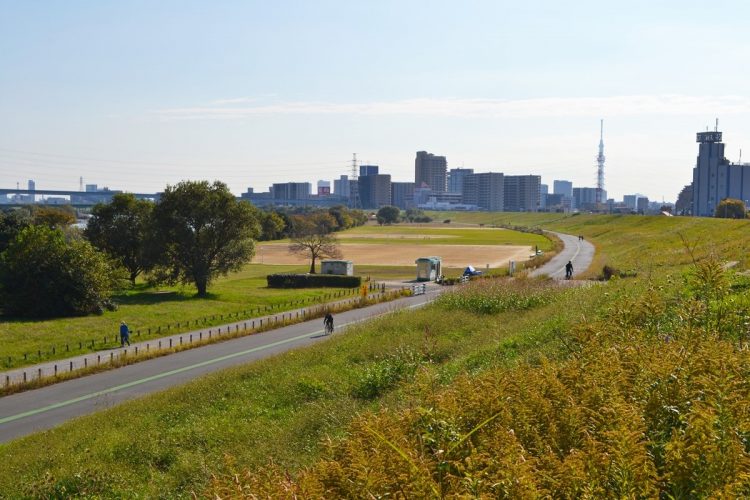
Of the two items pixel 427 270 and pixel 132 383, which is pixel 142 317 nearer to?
pixel 132 383

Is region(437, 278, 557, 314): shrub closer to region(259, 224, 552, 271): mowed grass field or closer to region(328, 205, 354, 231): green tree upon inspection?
region(259, 224, 552, 271): mowed grass field

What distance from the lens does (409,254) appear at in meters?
109

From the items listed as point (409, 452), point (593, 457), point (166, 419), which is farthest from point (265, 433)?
point (593, 457)

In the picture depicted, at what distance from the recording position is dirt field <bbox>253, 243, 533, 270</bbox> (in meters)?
95.9

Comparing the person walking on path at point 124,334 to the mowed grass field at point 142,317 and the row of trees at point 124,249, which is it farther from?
the row of trees at point 124,249

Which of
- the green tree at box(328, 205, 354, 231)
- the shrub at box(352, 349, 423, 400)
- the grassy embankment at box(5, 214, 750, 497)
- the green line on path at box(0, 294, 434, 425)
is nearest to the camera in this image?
the grassy embankment at box(5, 214, 750, 497)

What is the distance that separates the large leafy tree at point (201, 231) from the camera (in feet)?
190

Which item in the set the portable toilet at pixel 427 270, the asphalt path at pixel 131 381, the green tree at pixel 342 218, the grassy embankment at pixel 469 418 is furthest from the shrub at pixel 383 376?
the green tree at pixel 342 218

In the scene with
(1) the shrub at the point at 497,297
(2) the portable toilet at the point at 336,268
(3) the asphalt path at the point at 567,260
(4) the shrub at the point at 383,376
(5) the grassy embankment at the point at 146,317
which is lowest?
(5) the grassy embankment at the point at 146,317

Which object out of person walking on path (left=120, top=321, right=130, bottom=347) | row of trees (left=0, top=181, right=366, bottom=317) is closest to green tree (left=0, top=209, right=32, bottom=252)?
row of trees (left=0, top=181, right=366, bottom=317)

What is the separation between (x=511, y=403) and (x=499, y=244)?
121 m

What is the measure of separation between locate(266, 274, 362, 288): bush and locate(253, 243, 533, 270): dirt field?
2341 centimetres

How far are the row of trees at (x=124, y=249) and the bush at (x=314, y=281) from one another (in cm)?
718

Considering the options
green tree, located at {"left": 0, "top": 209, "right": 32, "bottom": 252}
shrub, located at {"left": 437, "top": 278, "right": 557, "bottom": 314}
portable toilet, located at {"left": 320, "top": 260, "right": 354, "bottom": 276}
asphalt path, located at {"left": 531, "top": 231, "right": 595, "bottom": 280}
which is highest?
green tree, located at {"left": 0, "top": 209, "right": 32, "bottom": 252}
